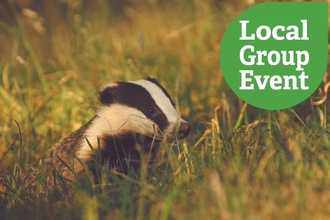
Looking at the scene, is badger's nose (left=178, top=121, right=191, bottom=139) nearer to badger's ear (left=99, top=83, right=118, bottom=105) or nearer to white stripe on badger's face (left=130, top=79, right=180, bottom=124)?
white stripe on badger's face (left=130, top=79, right=180, bottom=124)

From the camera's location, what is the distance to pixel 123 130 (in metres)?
4.23

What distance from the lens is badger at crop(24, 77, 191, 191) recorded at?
4.07 metres

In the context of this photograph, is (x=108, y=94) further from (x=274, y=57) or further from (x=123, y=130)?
(x=274, y=57)

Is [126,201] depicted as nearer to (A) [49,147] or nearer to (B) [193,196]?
(B) [193,196]

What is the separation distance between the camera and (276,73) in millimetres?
4262

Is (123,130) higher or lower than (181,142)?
higher

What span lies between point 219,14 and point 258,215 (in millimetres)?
3362

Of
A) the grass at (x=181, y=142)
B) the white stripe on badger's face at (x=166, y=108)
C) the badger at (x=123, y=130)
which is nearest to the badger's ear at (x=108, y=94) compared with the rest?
the badger at (x=123, y=130)

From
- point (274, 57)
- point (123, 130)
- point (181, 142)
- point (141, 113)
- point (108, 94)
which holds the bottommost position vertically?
point (181, 142)

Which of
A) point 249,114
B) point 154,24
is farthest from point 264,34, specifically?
point 154,24

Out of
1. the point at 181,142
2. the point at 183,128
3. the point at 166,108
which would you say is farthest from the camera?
the point at 181,142

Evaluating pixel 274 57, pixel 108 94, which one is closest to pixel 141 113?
pixel 108 94

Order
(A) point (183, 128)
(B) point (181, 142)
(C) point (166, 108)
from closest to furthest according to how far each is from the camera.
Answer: (A) point (183, 128) < (C) point (166, 108) < (B) point (181, 142)

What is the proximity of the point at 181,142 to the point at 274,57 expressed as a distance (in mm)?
843
